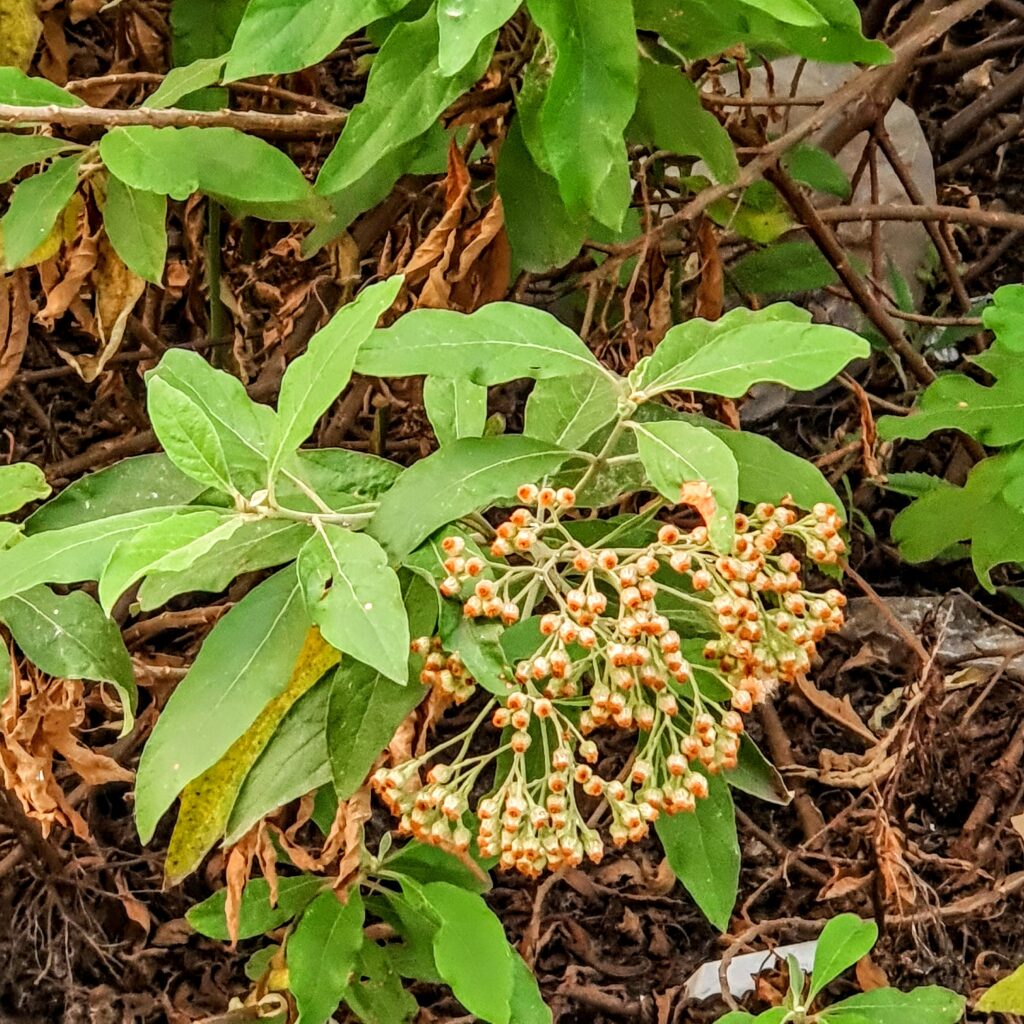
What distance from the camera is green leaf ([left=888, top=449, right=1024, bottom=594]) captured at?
1.32m

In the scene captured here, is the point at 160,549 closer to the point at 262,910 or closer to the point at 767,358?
the point at 767,358

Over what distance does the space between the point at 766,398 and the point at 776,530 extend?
125 cm

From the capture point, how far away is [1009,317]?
1.17 metres

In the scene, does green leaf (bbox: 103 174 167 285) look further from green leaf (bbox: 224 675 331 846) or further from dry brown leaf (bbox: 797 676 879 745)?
dry brown leaf (bbox: 797 676 879 745)

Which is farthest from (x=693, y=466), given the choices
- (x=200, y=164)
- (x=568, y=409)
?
(x=200, y=164)

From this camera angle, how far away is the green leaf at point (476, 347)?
80 centimetres

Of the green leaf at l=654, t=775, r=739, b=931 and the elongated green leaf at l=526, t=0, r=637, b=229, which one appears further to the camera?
the green leaf at l=654, t=775, r=739, b=931

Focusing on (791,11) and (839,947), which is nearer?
(791,11)

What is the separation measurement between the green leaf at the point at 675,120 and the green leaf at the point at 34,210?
1.87ft

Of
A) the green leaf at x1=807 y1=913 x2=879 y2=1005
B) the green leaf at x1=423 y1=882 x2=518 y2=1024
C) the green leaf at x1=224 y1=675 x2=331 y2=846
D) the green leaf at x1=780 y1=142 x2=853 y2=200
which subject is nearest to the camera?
the green leaf at x1=224 y1=675 x2=331 y2=846

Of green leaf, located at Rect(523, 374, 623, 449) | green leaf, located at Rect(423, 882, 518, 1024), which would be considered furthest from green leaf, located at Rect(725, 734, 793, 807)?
green leaf, located at Rect(523, 374, 623, 449)

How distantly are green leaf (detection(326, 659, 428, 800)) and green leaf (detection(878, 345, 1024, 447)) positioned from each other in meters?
0.77

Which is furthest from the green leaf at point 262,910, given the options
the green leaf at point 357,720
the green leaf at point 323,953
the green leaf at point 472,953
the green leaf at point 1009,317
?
the green leaf at point 1009,317

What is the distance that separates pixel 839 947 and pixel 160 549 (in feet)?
2.75
